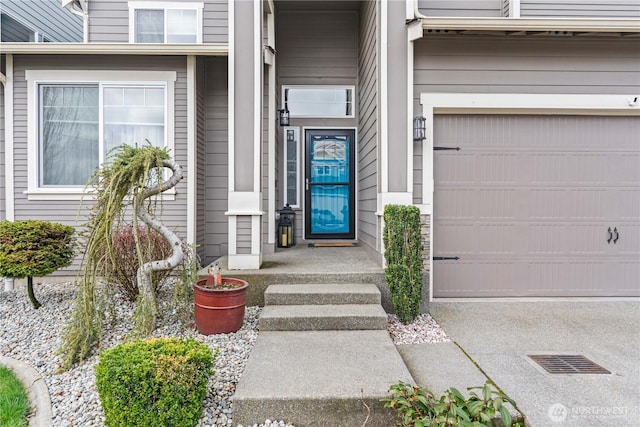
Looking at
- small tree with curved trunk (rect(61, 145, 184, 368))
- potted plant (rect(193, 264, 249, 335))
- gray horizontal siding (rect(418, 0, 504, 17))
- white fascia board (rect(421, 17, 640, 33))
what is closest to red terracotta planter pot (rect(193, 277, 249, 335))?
potted plant (rect(193, 264, 249, 335))

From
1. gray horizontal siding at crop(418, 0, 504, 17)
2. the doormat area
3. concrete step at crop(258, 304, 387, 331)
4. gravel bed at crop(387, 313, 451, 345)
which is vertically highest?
gray horizontal siding at crop(418, 0, 504, 17)

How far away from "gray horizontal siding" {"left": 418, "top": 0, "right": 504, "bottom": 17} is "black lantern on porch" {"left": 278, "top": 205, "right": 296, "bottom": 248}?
321 cm

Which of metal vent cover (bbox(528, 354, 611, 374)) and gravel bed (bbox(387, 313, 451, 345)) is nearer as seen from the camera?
metal vent cover (bbox(528, 354, 611, 374))

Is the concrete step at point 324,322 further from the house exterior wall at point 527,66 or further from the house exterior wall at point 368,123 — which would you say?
the house exterior wall at point 527,66

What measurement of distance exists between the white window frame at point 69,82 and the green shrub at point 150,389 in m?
3.30

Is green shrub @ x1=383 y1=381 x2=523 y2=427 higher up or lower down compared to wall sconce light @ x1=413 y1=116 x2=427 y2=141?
lower down

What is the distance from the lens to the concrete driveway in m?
2.04

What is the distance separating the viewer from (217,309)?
2.92 m

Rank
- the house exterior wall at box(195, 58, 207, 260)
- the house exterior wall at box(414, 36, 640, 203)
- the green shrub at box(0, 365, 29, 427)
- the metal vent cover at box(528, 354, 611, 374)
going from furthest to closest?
the house exterior wall at box(195, 58, 207, 260), the house exterior wall at box(414, 36, 640, 203), the metal vent cover at box(528, 354, 611, 374), the green shrub at box(0, 365, 29, 427)

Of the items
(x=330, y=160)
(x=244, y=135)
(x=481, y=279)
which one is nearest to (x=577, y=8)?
(x=481, y=279)

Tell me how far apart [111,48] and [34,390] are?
4.00 meters

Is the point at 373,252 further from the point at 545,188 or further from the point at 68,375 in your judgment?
the point at 68,375

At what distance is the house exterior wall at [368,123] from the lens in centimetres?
419

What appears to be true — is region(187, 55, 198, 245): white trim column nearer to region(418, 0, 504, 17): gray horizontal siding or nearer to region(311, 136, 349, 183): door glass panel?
region(311, 136, 349, 183): door glass panel
